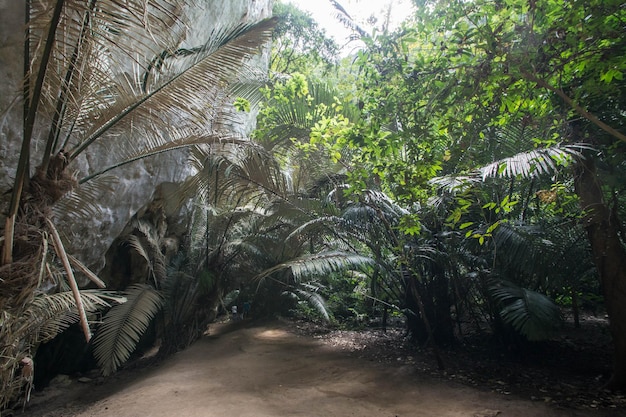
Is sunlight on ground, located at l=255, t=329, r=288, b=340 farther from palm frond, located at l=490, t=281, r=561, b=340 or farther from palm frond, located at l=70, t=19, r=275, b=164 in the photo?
palm frond, located at l=70, t=19, r=275, b=164

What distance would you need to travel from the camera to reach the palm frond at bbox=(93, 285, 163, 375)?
446 cm

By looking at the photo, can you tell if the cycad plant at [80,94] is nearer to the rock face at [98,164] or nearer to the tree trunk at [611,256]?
the rock face at [98,164]

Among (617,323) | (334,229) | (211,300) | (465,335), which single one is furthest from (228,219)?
(617,323)

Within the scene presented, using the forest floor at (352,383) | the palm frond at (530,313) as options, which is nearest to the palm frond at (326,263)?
the forest floor at (352,383)

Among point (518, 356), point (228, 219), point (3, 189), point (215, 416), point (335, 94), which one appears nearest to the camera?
point (215, 416)

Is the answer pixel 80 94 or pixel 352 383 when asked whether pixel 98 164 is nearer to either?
pixel 80 94

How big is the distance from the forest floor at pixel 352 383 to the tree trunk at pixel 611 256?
0.39 meters

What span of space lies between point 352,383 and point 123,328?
287 cm

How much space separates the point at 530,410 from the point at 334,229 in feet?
10.7

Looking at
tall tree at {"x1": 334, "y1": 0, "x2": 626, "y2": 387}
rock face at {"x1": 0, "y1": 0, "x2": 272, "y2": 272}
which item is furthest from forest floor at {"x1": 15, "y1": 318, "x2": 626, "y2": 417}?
rock face at {"x1": 0, "y1": 0, "x2": 272, "y2": 272}

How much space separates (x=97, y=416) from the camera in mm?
3584

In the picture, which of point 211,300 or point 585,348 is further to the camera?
point 211,300

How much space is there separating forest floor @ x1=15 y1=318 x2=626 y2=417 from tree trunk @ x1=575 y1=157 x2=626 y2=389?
1.29 ft

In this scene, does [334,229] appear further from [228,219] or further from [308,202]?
[228,219]
